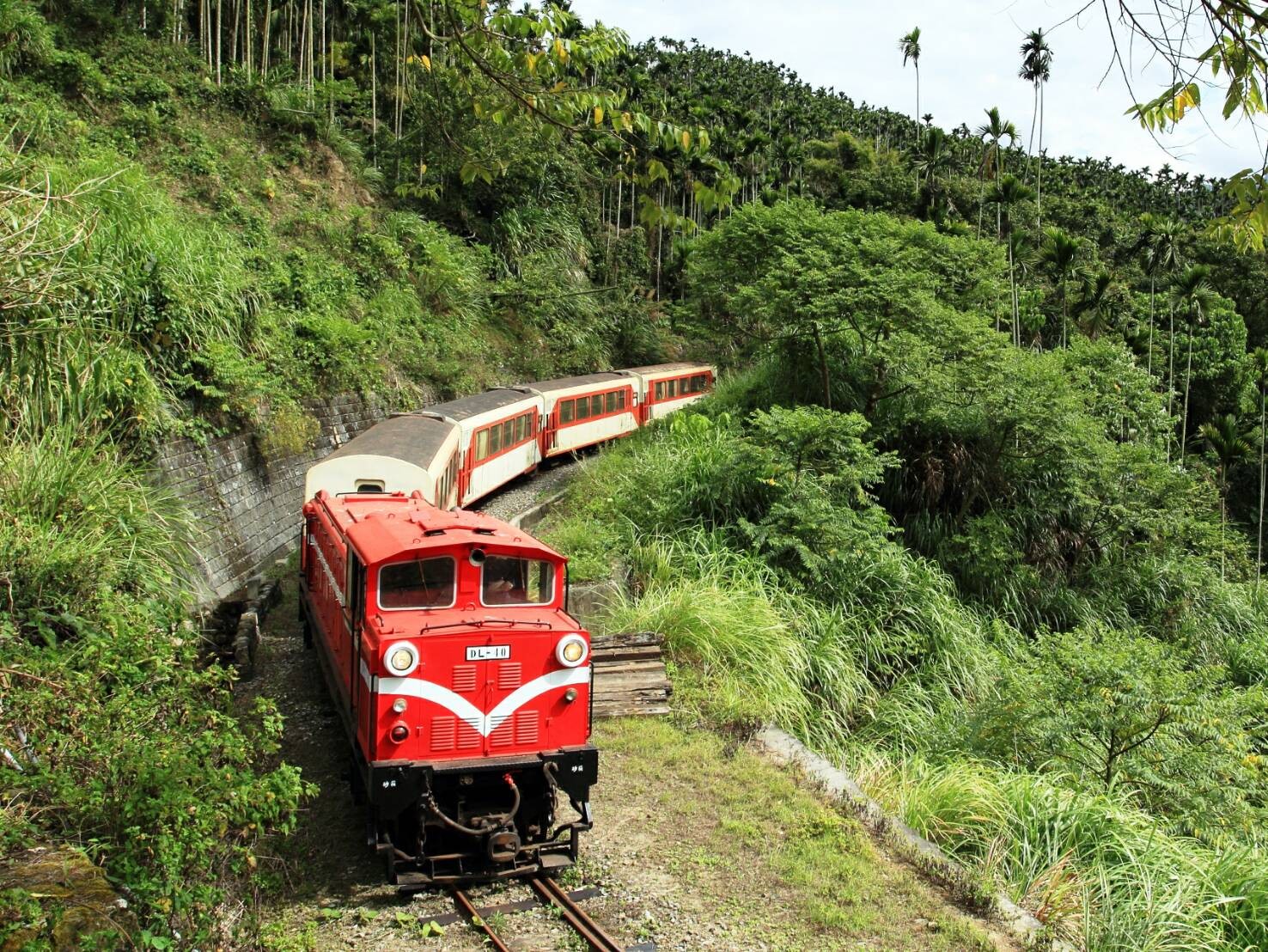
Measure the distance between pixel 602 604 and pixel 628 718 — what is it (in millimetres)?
2406

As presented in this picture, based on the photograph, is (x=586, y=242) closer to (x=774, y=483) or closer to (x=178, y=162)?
(x=178, y=162)

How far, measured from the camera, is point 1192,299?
32.5m

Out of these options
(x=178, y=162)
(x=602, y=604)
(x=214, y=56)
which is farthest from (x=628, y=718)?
(x=214, y=56)

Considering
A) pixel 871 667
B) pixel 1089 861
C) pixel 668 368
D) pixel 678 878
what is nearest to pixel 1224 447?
pixel 668 368

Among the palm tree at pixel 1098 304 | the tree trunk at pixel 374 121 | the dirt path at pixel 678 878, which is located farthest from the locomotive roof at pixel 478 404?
the palm tree at pixel 1098 304

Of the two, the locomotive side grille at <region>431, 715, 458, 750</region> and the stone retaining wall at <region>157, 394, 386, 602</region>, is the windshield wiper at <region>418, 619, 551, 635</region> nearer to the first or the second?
the locomotive side grille at <region>431, 715, 458, 750</region>

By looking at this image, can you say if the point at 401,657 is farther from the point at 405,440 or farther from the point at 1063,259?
the point at 1063,259

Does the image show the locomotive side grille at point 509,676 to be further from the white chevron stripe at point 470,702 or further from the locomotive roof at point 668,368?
the locomotive roof at point 668,368

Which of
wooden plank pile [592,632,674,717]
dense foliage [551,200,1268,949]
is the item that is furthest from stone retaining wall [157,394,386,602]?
wooden plank pile [592,632,674,717]

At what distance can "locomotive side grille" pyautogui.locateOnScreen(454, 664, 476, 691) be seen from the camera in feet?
21.0

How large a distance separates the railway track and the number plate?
152 cm

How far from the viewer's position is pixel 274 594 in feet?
41.8

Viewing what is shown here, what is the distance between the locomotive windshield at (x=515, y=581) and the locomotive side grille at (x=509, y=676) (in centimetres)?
50

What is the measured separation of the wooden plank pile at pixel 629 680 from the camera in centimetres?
929
